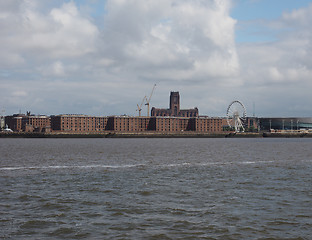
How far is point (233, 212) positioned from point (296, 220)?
9.72 feet

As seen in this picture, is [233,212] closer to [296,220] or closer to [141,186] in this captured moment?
[296,220]

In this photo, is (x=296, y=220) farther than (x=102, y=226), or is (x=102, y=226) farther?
(x=296, y=220)

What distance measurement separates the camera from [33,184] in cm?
2812

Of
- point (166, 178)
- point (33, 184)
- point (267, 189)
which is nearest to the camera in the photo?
point (267, 189)

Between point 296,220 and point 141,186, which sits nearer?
point 296,220

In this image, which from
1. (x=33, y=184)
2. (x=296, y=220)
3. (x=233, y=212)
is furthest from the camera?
(x=33, y=184)

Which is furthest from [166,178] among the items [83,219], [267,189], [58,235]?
[58,235]

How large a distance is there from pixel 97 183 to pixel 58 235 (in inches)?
533

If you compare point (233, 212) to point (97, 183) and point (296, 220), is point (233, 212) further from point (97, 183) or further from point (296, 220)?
point (97, 183)

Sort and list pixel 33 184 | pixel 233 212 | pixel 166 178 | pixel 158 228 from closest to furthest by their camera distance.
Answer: pixel 158 228 < pixel 233 212 < pixel 33 184 < pixel 166 178

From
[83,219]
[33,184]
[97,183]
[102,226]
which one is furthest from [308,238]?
[33,184]

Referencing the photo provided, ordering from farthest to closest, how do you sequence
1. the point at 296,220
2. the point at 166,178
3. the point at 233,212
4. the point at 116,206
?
the point at 166,178 → the point at 116,206 → the point at 233,212 → the point at 296,220

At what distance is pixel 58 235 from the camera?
15.1 meters

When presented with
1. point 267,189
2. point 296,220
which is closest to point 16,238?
point 296,220
